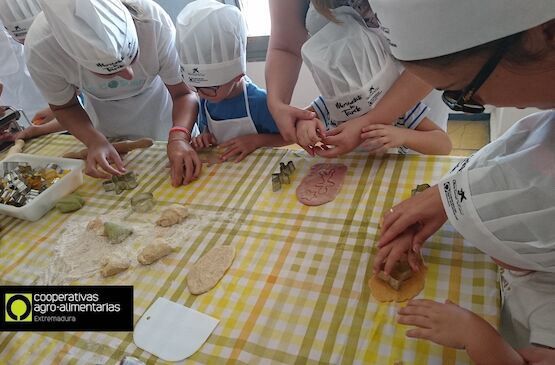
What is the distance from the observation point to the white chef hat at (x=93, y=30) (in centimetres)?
105

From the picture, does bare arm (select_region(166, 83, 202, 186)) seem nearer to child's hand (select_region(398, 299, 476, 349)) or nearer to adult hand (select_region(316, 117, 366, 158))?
adult hand (select_region(316, 117, 366, 158))

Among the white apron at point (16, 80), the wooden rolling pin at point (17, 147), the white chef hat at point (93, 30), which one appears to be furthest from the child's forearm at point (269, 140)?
the white apron at point (16, 80)

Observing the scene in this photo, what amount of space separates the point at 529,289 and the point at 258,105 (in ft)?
3.13

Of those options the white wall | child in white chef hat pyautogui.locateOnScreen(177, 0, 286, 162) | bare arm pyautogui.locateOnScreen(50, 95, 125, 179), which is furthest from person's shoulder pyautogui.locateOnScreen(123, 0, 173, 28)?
the white wall

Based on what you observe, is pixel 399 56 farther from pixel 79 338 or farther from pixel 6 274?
pixel 6 274

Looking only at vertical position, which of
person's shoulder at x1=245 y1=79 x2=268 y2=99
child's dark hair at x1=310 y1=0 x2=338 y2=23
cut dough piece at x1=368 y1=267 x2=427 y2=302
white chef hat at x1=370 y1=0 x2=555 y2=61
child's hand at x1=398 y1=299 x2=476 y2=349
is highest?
white chef hat at x1=370 y1=0 x2=555 y2=61

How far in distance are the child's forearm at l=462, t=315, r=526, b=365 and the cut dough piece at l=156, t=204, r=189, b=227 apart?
67cm

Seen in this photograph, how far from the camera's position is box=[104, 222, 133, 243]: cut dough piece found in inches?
37.7

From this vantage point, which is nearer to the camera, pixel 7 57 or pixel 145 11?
pixel 145 11

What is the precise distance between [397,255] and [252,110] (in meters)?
0.79

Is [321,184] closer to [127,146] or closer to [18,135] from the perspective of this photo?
[127,146]

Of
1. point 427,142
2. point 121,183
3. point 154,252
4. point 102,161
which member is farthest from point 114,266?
point 427,142

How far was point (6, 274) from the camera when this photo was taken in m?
0.93

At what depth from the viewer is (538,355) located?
0.51m
